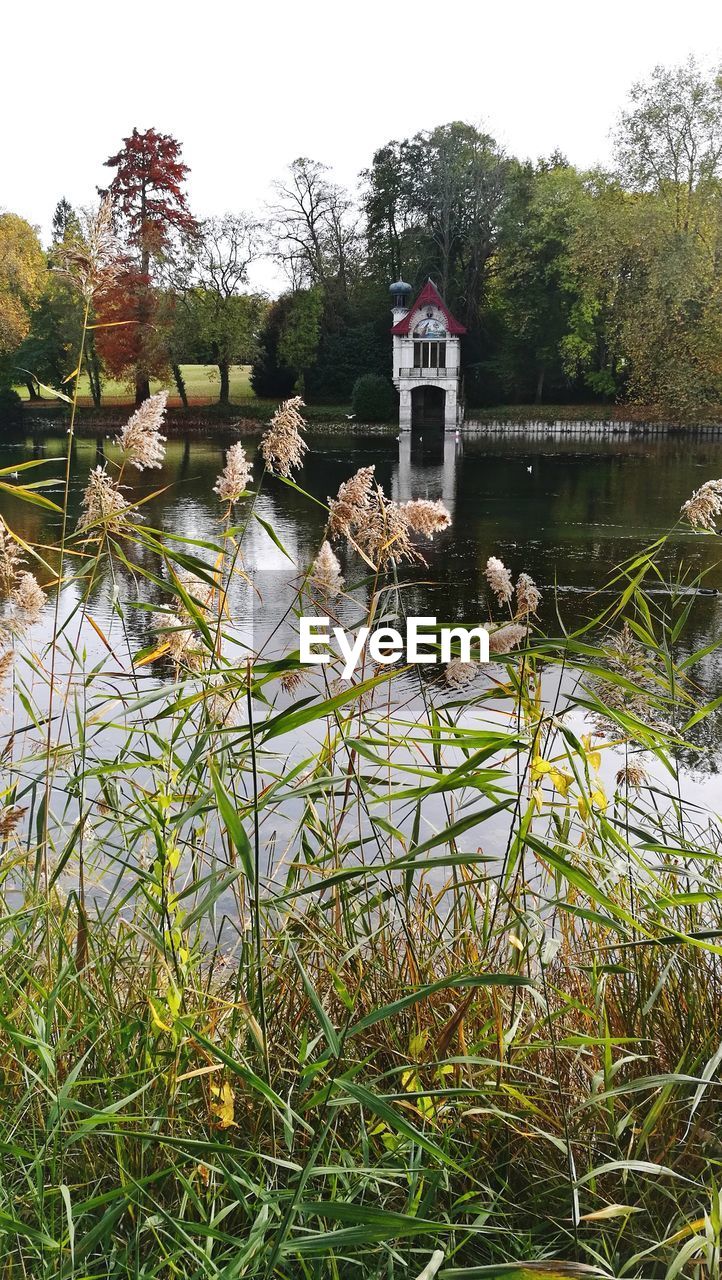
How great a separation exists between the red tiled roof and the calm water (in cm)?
989

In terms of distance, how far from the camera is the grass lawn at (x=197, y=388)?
1752 inches

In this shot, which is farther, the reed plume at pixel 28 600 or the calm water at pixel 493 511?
the calm water at pixel 493 511

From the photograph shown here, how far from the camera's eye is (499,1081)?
1.70 m

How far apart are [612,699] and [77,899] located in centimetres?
151

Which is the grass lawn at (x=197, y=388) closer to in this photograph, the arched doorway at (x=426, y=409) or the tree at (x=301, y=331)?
the tree at (x=301, y=331)

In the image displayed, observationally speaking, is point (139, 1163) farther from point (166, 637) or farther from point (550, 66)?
point (550, 66)

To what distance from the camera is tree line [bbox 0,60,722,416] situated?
119 ft

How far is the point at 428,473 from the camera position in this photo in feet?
76.6

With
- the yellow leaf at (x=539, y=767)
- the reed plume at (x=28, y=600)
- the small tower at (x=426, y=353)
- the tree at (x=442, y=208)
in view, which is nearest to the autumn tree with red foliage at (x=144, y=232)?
the tree at (x=442, y=208)

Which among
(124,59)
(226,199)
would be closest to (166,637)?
(226,199)

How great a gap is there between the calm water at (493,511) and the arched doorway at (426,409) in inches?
354

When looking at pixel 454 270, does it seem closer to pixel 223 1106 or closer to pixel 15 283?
pixel 15 283

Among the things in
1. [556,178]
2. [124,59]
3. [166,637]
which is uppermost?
[124,59]

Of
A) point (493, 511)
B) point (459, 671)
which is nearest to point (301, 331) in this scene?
point (493, 511)
